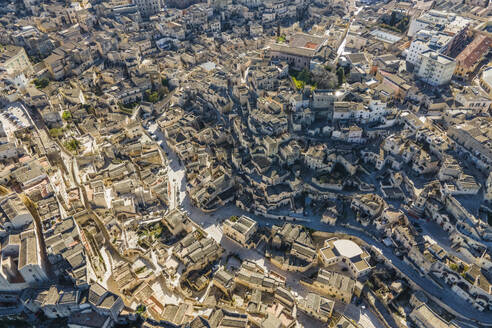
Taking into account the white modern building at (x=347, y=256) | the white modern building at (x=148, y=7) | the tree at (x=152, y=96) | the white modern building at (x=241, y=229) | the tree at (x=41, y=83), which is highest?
the white modern building at (x=148, y=7)

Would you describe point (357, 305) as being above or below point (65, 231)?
below

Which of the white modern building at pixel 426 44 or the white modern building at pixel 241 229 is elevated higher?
the white modern building at pixel 426 44

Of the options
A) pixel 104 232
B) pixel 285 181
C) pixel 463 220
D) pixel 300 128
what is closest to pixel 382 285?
pixel 463 220

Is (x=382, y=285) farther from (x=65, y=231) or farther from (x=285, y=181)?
(x=65, y=231)

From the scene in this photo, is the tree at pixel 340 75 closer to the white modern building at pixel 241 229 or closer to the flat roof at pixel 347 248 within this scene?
the flat roof at pixel 347 248

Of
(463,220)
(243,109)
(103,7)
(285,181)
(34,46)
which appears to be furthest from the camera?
(103,7)

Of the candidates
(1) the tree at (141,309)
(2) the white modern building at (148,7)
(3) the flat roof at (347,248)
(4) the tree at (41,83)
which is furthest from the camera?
(2) the white modern building at (148,7)

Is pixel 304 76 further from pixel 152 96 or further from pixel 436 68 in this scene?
pixel 152 96

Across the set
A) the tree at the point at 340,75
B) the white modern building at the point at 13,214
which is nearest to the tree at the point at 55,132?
the white modern building at the point at 13,214

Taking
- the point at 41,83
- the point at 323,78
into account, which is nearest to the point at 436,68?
the point at 323,78
